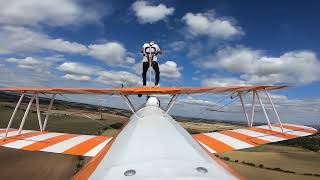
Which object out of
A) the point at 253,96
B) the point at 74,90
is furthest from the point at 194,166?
the point at 253,96

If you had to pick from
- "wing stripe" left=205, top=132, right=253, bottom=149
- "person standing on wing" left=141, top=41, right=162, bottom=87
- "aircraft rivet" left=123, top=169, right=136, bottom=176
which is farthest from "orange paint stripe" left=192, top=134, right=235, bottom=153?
"aircraft rivet" left=123, top=169, right=136, bottom=176

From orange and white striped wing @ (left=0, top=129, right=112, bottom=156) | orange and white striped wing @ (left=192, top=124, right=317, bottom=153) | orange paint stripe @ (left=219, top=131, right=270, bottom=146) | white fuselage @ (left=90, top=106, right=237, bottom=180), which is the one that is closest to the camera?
white fuselage @ (left=90, top=106, right=237, bottom=180)

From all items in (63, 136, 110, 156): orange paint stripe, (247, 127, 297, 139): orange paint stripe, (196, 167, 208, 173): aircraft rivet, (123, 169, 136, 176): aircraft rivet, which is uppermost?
(196, 167, 208, 173): aircraft rivet

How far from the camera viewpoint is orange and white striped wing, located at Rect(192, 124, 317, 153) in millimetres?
13344

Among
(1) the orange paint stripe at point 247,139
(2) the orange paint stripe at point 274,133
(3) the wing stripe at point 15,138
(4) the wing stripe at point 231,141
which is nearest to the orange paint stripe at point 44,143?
(3) the wing stripe at point 15,138

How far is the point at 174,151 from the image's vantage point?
3.45m

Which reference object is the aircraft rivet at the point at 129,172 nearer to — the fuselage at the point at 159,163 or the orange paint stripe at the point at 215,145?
the fuselage at the point at 159,163

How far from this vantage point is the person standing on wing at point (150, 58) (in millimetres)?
18375

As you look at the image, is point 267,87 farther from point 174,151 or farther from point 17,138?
point 17,138

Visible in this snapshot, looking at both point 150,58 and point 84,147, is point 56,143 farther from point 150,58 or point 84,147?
point 150,58

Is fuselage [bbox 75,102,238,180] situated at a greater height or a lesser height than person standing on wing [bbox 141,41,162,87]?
lesser

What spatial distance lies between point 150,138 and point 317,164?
81198 millimetres

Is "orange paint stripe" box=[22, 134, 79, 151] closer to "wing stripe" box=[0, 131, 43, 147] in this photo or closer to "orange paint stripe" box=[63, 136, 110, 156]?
"wing stripe" box=[0, 131, 43, 147]

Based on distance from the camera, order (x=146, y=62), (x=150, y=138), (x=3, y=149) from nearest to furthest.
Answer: (x=150, y=138) → (x=146, y=62) → (x=3, y=149)
